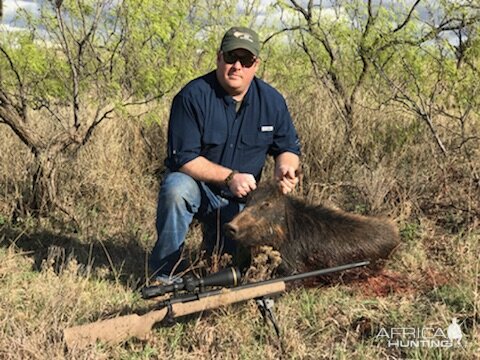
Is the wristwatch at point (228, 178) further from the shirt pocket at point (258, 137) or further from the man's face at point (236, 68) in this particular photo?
the man's face at point (236, 68)

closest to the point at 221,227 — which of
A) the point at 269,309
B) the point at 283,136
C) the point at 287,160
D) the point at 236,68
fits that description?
the point at 287,160

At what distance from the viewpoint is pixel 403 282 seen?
3771 mm

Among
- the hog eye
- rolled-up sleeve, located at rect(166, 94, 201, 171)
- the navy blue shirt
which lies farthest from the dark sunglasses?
the hog eye

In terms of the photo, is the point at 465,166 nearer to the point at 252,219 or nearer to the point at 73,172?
the point at 252,219

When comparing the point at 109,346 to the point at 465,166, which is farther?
the point at 465,166

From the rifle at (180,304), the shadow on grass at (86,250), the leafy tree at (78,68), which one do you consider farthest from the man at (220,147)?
the leafy tree at (78,68)

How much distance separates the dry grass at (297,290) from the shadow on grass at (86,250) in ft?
0.05

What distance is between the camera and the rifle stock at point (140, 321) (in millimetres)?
2568

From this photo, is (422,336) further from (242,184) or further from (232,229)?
(242,184)

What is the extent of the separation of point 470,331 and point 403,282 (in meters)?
0.88

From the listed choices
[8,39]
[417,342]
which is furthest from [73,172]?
[417,342]

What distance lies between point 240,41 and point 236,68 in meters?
0.20

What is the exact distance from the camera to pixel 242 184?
3471 millimetres

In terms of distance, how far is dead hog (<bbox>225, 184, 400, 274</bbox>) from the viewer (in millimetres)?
3592
